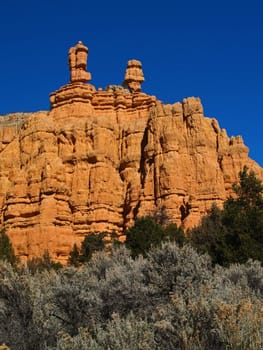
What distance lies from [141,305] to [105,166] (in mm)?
51343

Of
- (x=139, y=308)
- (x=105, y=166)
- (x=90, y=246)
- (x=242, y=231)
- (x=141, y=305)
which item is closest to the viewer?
(x=139, y=308)

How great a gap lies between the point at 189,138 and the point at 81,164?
14169 mm

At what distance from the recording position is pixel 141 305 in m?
16.8

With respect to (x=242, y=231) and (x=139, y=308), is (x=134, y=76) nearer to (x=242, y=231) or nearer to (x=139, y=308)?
(x=242, y=231)

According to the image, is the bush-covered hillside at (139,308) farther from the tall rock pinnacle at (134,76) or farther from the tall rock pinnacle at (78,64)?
the tall rock pinnacle at (134,76)

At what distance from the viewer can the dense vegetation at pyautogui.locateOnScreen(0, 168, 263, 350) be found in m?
9.47

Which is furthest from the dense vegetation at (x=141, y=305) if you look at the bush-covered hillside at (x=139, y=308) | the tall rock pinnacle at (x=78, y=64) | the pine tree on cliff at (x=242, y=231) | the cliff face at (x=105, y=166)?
the tall rock pinnacle at (x=78, y=64)

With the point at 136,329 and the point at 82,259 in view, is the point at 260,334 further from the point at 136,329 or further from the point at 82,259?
the point at 82,259

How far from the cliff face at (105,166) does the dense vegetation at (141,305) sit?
3012 centimetres

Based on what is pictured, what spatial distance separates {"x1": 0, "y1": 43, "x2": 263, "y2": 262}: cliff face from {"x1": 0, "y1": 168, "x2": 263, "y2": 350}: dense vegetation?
30118 millimetres

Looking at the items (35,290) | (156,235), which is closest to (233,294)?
(35,290)

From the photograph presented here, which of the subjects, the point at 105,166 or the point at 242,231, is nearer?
the point at 242,231

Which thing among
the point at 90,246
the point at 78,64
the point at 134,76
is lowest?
the point at 90,246

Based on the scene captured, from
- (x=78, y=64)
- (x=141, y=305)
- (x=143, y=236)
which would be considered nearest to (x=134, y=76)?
(x=78, y=64)
